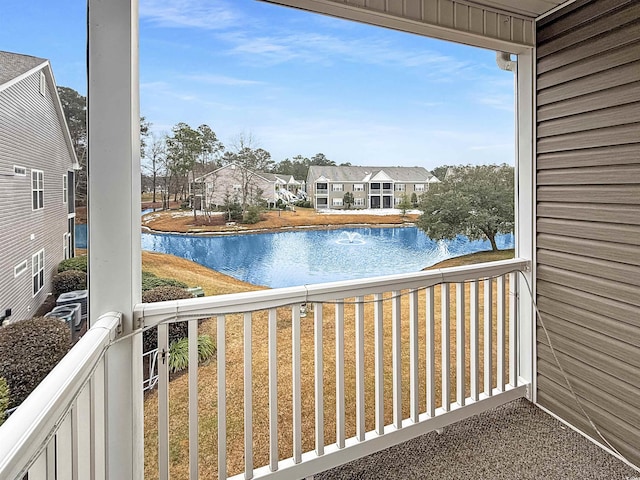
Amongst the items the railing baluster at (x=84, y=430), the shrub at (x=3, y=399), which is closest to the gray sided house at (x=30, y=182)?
the shrub at (x=3, y=399)

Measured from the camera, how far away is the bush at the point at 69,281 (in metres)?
1.06

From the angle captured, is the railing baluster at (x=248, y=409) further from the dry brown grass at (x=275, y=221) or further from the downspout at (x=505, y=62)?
the downspout at (x=505, y=62)

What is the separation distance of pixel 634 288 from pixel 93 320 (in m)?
2.36

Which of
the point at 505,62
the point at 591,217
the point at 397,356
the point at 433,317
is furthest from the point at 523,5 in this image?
the point at 397,356

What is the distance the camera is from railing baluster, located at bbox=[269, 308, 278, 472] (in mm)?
1678

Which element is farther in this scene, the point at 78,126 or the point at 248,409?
the point at 248,409

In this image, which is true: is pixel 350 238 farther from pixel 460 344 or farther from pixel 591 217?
pixel 591 217

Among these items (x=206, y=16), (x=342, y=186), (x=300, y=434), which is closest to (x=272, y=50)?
(x=206, y=16)

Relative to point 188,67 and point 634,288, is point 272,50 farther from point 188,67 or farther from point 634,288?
point 634,288

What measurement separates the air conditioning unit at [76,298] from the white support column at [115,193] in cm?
5

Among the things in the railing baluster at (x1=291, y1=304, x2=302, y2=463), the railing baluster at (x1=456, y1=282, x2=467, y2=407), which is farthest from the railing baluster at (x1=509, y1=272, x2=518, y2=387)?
the railing baluster at (x1=291, y1=304, x2=302, y2=463)

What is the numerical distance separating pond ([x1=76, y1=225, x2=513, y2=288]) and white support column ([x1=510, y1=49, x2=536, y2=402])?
43 centimetres

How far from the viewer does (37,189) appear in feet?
2.88

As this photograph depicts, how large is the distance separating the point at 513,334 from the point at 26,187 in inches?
100
